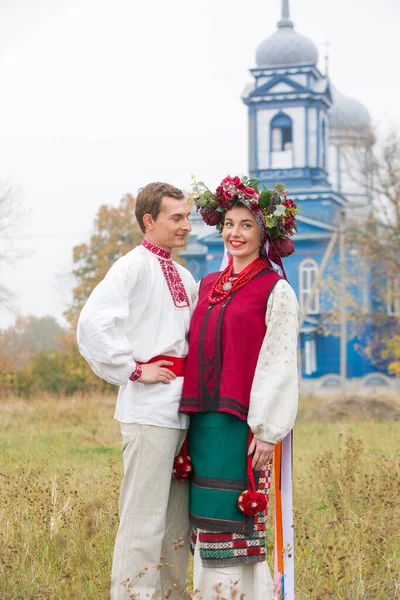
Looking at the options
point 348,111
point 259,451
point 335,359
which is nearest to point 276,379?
point 259,451

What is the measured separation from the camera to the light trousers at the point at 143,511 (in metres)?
4.43

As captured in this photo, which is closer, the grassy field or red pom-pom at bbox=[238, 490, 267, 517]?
red pom-pom at bbox=[238, 490, 267, 517]

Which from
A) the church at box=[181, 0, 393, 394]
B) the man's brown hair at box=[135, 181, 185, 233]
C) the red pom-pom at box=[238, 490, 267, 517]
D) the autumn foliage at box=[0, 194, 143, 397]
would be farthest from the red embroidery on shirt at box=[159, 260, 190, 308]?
the church at box=[181, 0, 393, 394]

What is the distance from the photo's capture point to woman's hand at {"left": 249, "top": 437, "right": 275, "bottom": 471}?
4391mm

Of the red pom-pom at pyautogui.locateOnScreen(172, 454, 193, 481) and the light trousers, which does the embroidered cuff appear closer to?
the light trousers

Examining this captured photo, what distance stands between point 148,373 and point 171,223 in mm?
737

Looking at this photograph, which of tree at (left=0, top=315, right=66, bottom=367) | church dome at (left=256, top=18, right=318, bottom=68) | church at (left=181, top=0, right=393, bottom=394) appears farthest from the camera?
church dome at (left=256, top=18, right=318, bottom=68)

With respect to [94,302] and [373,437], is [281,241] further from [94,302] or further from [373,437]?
[373,437]

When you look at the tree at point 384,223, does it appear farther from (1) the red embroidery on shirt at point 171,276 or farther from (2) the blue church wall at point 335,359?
(1) the red embroidery on shirt at point 171,276

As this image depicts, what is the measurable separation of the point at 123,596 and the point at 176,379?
1000mm

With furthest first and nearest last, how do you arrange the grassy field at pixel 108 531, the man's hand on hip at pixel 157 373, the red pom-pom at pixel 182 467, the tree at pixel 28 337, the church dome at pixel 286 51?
the church dome at pixel 286 51, the tree at pixel 28 337, the grassy field at pixel 108 531, the red pom-pom at pixel 182 467, the man's hand on hip at pixel 157 373

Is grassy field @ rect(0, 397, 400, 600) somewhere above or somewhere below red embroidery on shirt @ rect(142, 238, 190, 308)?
below

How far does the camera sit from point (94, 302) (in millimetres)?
4422

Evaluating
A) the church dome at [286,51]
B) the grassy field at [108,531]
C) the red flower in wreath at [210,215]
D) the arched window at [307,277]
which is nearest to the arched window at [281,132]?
the church dome at [286,51]
